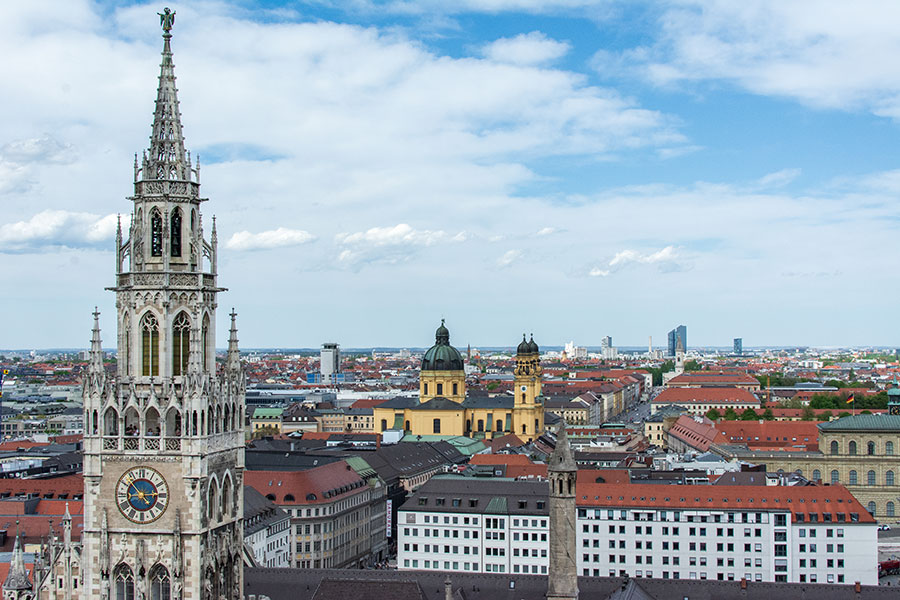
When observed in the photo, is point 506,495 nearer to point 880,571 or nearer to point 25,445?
point 880,571

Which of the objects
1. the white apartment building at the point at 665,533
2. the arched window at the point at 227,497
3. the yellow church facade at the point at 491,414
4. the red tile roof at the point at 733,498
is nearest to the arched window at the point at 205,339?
the arched window at the point at 227,497

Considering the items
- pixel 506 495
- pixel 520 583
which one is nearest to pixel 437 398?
pixel 506 495

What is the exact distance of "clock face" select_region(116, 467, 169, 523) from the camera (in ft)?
118

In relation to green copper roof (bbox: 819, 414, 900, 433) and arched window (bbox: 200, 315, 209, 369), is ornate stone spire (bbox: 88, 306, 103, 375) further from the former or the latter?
green copper roof (bbox: 819, 414, 900, 433)

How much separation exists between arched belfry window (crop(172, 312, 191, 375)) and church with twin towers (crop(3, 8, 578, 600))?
4 cm

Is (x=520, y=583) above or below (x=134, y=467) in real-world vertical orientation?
below

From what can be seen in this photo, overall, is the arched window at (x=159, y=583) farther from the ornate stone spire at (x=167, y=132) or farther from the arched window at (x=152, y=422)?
the ornate stone spire at (x=167, y=132)

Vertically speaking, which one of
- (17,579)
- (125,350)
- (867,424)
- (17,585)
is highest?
(125,350)

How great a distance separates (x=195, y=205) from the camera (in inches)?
1478

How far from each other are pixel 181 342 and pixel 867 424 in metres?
133

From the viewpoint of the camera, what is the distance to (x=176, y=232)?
122ft

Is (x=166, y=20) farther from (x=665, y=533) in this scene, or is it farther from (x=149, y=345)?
(x=665, y=533)

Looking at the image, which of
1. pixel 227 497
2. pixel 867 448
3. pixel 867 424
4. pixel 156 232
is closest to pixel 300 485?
pixel 867 448

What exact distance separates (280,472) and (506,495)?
87.4ft
